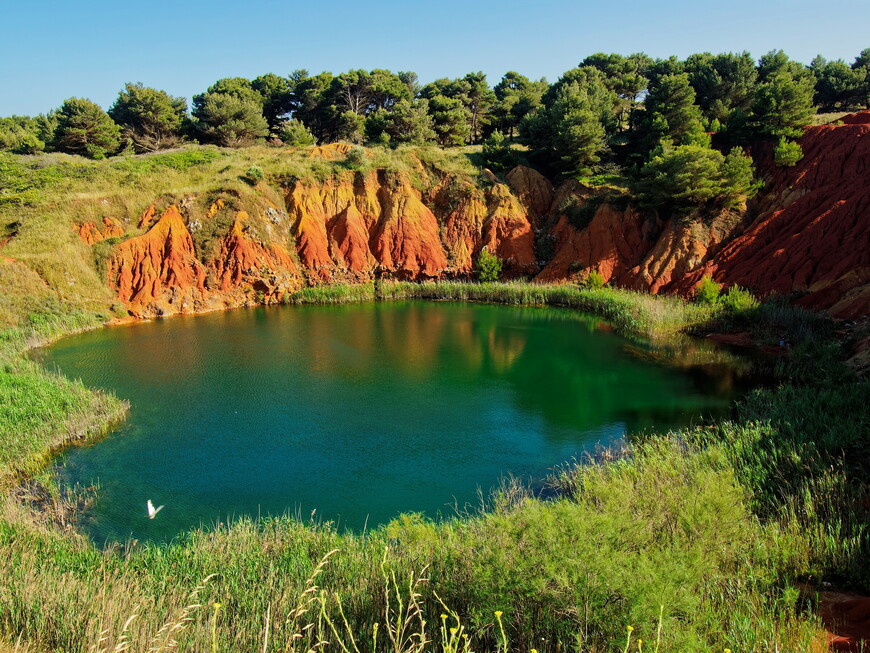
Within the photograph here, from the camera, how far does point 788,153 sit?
30984 millimetres

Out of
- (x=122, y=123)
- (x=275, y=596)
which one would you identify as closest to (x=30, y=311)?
(x=275, y=596)

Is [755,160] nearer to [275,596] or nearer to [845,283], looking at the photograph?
[845,283]

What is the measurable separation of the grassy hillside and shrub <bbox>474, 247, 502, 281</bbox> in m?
22.6

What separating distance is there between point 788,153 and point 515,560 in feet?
111

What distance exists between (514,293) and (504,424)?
1876 centimetres

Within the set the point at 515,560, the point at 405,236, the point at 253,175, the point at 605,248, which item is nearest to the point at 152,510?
the point at 515,560

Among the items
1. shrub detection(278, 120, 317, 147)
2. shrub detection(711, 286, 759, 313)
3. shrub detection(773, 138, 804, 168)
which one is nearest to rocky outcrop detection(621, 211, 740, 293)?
shrub detection(773, 138, 804, 168)

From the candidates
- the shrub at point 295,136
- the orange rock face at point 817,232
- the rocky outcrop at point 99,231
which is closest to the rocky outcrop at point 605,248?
the orange rock face at point 817,232

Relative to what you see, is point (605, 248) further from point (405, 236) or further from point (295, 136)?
point (295, 136)

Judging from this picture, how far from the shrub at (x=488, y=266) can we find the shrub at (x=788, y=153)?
56.5ft

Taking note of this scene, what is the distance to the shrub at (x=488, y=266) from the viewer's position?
122 ft

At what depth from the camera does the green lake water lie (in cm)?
1166

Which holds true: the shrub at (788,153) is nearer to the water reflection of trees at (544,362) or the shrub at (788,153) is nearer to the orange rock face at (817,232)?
the orange rock face at (817,232)

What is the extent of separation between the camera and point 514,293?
3338 cm
